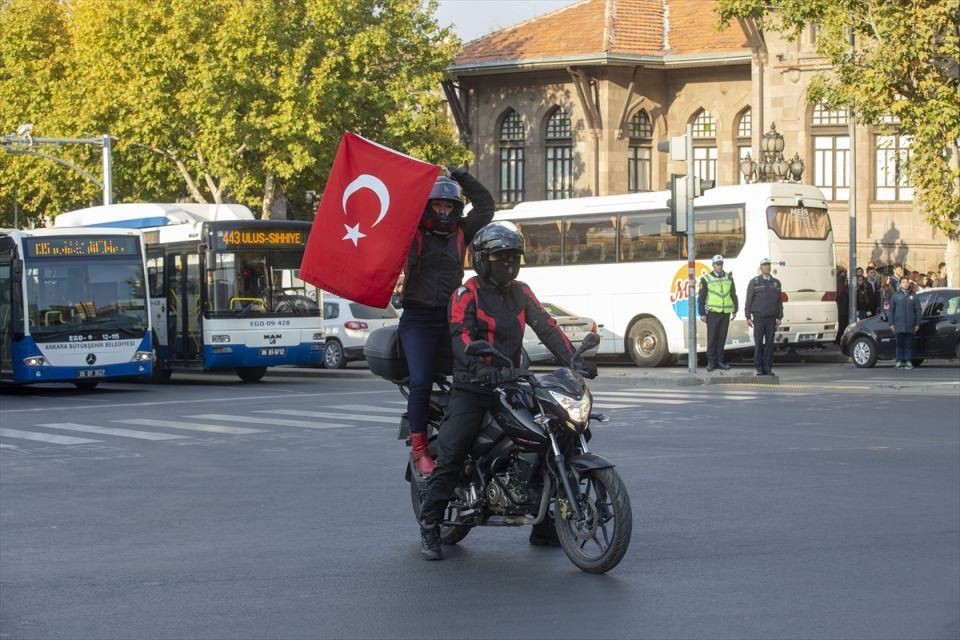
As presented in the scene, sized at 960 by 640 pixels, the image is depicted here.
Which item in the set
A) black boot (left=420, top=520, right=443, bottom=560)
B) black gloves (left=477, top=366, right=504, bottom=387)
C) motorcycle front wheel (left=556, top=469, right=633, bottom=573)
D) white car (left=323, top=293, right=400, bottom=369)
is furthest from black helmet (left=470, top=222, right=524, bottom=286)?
white car (left=323, top=293, right=400, bottom=369)

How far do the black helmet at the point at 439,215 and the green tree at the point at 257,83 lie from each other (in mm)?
35008

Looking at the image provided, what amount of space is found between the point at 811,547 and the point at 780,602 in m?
1.60

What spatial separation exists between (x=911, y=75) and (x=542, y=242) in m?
10.3

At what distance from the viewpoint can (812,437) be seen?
600 inches

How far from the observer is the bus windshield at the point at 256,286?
27766 mm

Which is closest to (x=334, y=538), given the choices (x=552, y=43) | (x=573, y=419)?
(x=573, y=419)

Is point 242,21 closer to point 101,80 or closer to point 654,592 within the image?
point 101,80

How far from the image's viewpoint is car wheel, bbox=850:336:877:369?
98.3 ft

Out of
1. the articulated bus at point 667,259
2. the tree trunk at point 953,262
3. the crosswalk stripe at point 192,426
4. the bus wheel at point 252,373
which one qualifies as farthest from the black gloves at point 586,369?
Result: the tree trunk at point 953,262

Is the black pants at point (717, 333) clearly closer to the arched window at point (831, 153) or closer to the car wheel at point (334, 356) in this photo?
the car wheel at point (334, 356)

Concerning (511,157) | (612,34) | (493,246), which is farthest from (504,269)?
(511,157)

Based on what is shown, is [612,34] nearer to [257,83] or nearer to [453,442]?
[257,83]

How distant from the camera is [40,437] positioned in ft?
55.1

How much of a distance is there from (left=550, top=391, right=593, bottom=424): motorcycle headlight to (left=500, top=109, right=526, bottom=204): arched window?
4496 cm
